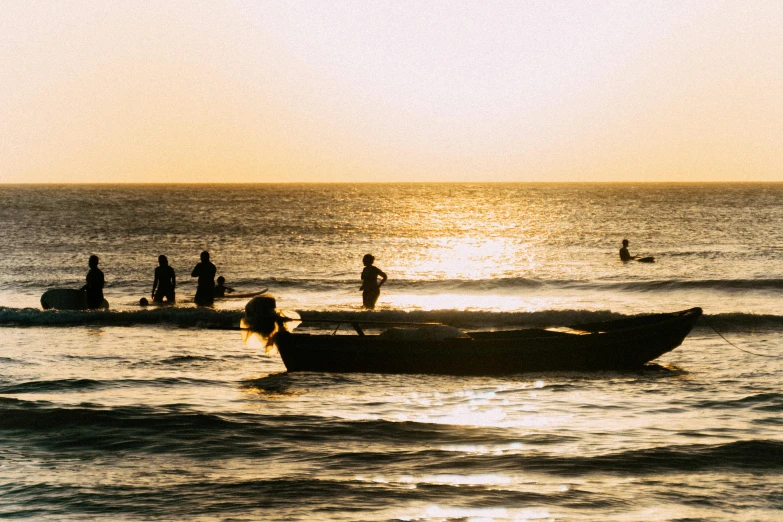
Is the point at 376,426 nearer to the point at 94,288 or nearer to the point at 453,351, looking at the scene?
the point at 453,351

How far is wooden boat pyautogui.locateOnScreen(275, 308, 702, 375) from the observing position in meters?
15.9

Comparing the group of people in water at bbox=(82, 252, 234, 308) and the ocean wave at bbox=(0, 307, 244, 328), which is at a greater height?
the group of people in water at bbox=(82, 252, 234, 308)

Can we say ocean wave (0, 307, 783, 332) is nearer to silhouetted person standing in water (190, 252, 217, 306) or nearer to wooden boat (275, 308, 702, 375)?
silhouetted person standing in water (190, 252, 217, 306)

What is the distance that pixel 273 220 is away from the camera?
85438 millimetres

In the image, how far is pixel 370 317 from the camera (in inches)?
1029

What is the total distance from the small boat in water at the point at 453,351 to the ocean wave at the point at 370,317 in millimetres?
6829

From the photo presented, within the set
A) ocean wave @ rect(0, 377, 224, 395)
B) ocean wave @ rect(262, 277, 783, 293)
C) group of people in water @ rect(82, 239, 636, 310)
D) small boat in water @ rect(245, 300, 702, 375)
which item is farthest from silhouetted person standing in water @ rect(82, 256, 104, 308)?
ocean wave @ rect(262, 277, 783, 293)

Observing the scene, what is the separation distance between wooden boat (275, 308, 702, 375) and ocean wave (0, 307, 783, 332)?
6837mm

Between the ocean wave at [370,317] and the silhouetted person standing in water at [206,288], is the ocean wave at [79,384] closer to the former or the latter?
the ocean wave at [370,317]

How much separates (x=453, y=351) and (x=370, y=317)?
10436 millimetres

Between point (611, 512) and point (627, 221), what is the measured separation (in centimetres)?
7533

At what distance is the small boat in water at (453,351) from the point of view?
1585 centimetres

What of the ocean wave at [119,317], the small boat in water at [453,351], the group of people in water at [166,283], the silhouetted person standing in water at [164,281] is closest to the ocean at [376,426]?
the ocean wave at [119,317]

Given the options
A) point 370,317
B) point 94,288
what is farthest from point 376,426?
point 370,317
